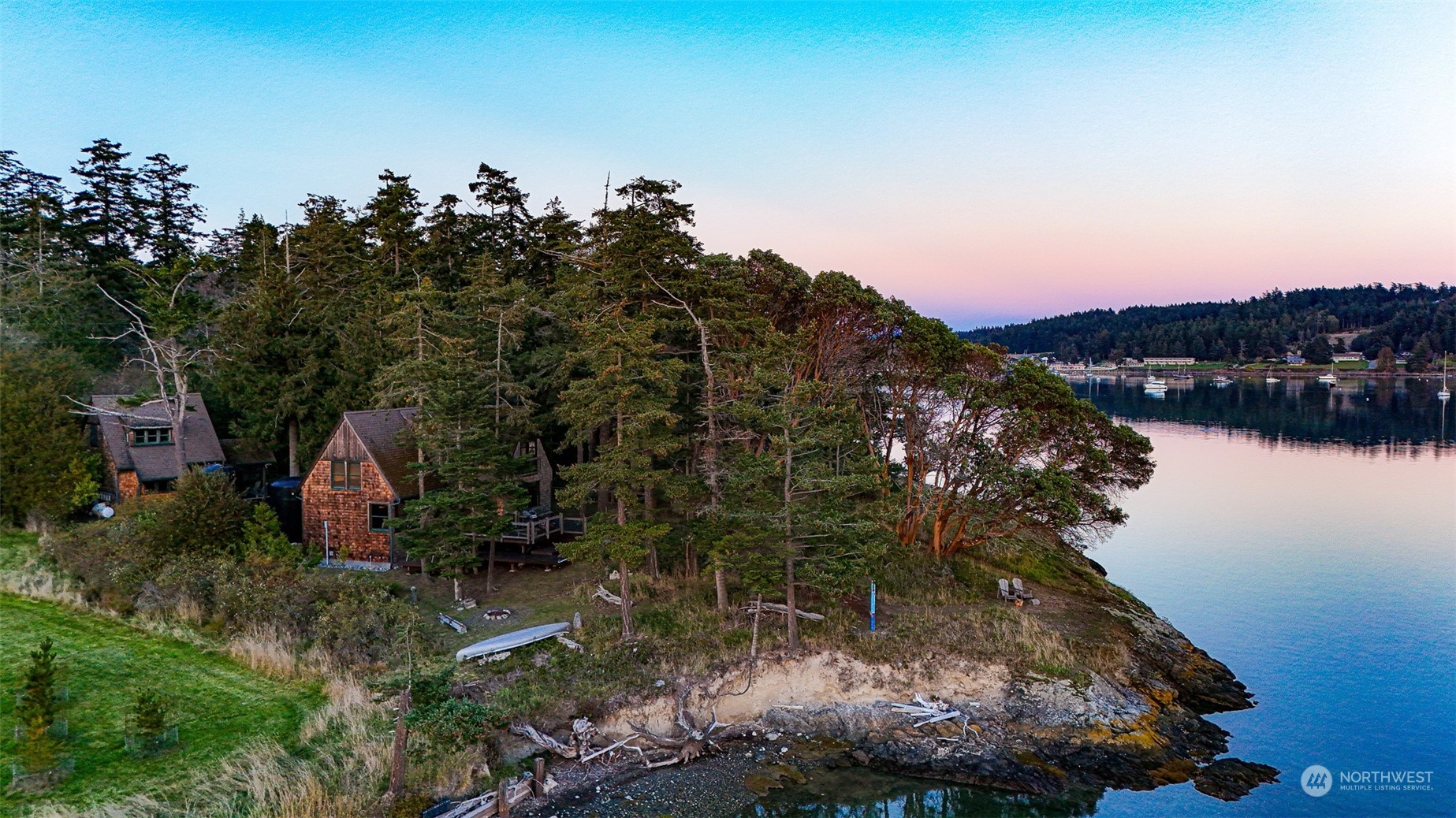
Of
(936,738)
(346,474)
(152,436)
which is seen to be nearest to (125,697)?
(346,474)

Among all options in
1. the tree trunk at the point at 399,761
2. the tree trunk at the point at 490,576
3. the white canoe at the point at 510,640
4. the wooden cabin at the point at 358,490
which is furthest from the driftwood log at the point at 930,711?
the wooden cabin at the point at 358,490

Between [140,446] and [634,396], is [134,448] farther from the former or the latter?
[634,396]

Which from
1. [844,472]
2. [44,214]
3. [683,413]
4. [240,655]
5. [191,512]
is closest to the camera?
[240,655]

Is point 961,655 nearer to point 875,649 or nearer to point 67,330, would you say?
point 875,649

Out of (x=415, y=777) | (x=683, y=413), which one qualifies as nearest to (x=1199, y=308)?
(x=683, y=413)

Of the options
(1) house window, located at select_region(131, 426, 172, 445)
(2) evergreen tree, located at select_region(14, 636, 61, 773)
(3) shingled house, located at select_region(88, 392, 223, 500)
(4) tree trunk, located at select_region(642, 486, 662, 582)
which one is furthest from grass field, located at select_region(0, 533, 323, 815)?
(1) house window, located at select_region(131, 426, 172, 445)
